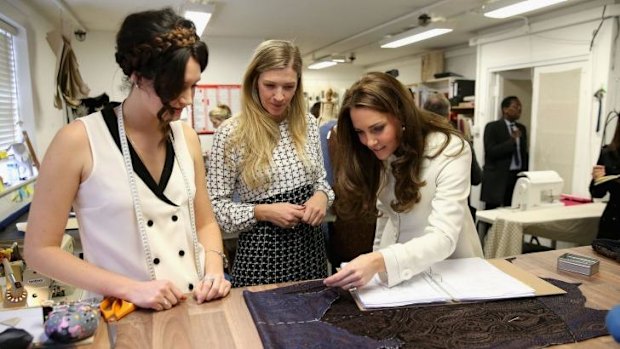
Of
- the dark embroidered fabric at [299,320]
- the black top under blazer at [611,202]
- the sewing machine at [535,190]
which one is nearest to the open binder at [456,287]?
the dark embroidered fabric at [299,320]

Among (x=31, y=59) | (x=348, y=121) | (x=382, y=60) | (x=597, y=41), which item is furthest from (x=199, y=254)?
(x=382, y=60)

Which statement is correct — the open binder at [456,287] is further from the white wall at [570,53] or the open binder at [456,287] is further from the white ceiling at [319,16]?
the white wall at [570,53]

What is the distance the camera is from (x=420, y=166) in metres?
1.43

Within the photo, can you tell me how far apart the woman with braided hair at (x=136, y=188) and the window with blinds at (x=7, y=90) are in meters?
2.95

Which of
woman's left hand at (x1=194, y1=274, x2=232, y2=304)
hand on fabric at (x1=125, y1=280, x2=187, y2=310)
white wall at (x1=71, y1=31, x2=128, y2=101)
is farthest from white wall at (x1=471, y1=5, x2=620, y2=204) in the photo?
white wall at (x1=71, y1=31, x2=128, y2=101)

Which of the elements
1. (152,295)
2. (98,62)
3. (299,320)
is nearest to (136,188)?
(152,295)

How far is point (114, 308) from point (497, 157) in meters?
4.88

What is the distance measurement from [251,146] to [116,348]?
0.81m

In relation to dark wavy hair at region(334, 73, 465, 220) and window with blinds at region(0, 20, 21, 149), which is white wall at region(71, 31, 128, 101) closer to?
window with blinds at region(0, 20, 21, 149)

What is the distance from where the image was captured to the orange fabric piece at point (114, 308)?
3.36 ft

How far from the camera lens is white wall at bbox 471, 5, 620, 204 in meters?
4.28

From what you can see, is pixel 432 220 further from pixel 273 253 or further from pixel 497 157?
pixel 497 157

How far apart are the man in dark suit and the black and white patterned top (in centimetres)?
406

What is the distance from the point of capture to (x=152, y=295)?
104cm
